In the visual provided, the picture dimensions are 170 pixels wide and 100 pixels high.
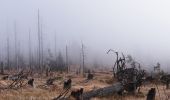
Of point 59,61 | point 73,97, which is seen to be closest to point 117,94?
point 73,97

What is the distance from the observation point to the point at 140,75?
130ft

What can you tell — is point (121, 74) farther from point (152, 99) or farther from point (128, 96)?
point (152, 99)

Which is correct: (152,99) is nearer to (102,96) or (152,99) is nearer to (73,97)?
(102,96)

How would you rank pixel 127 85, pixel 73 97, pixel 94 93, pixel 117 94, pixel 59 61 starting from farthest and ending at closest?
pixel 59 61, pixel 127 85, pixel 117 94, pixel 94 93, pixel 73 97

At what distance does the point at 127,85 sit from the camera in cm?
3791

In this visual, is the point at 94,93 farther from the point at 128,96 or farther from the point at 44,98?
the point at 128,96

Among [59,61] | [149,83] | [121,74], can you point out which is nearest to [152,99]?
[121,74]

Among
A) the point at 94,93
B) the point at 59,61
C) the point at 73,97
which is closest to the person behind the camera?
the point at 73,97

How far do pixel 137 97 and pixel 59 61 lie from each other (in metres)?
120

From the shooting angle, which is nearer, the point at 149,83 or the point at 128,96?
the point at 128,96

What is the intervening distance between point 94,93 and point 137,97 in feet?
21.2

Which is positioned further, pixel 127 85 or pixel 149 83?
pixel 149 83

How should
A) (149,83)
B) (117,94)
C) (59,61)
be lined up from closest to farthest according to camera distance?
1. (117,94)
2. (149,83)
3. (59,61)

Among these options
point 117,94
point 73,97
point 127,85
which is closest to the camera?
point 73,97
